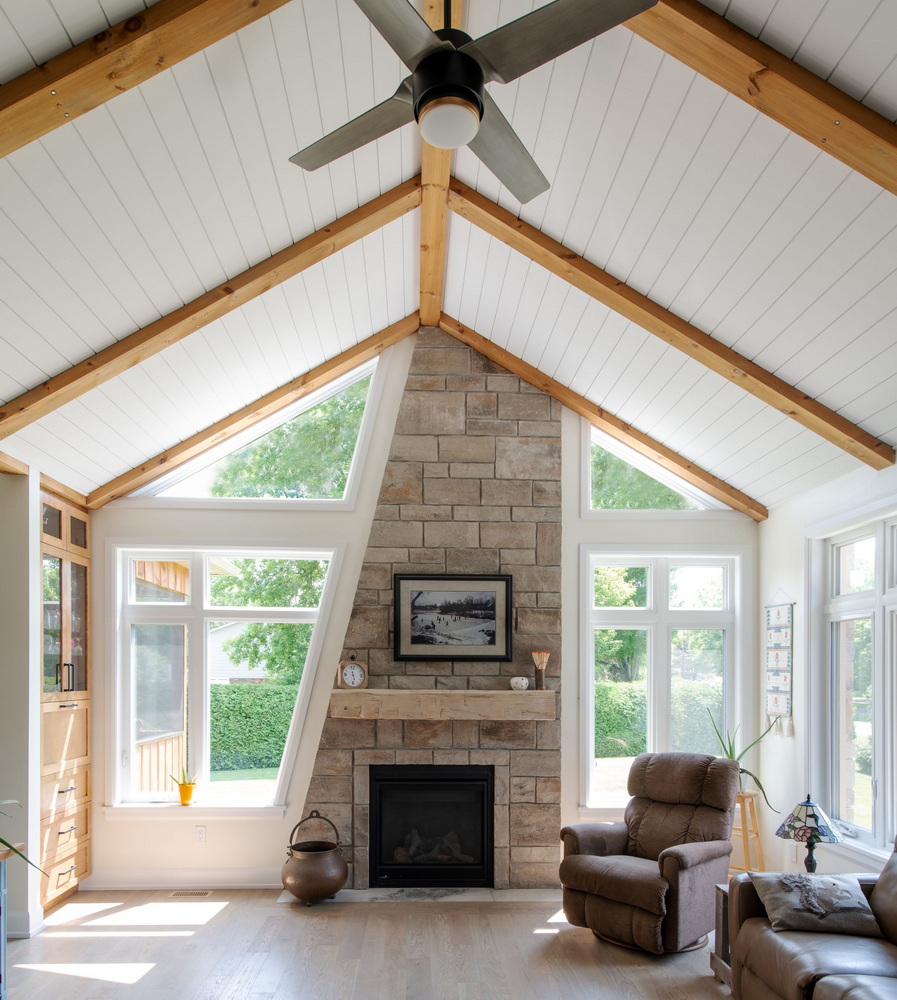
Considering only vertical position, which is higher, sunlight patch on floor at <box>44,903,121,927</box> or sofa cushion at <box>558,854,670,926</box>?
sofa cushion at <box>558,854,670,926</box>

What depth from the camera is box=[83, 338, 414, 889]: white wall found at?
21.1 feet

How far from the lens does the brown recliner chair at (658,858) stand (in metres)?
4.90

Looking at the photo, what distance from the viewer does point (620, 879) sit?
16.5 feet

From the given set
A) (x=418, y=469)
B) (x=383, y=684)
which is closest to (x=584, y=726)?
(x=383, y=684)

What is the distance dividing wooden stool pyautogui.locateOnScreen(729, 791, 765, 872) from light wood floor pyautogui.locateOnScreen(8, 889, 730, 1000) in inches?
51.4

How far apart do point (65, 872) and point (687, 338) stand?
4946 millimetres

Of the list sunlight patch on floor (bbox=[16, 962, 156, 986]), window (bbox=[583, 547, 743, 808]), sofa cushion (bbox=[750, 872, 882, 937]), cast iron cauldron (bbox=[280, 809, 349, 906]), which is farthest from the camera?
window (bbox=[583, 547, 743, 808])

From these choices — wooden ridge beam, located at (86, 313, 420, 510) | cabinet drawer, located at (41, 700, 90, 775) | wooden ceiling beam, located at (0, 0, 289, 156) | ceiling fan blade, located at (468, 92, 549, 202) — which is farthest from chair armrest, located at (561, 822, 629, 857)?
wooden ceiling beam, located at (0, 0, 289, 156)

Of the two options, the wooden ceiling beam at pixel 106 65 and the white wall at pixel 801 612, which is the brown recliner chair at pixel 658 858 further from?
the wooden ceiling beam at pixel 106 65

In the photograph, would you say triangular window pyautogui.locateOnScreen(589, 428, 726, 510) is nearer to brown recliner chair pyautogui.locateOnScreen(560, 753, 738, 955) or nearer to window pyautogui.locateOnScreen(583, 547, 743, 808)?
window pyautogui.locateOnScreen(583, 547, 743, 808)

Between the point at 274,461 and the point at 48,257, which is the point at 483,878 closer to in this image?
the point at 274,461

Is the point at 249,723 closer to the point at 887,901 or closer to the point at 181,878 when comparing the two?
the point at 181,878

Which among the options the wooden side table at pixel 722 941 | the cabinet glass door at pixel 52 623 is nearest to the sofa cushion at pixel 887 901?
the wooden side table at pixel 722 941

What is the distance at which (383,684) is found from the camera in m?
6.51
